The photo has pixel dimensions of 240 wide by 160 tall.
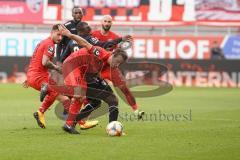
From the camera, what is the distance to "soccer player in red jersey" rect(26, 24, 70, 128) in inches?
555

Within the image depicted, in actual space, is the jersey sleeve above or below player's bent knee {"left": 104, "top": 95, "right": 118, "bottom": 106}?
above

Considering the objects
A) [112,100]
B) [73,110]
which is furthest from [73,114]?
[112,100]

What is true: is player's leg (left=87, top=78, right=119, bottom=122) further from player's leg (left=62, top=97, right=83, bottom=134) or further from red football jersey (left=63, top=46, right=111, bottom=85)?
player's leg (left=62, top=97, right=83, bottom=134)

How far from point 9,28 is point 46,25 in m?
1.80

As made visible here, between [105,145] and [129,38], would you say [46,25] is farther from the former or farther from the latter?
[105,145]

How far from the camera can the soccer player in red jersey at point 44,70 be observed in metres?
14.1

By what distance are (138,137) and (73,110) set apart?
1.27m

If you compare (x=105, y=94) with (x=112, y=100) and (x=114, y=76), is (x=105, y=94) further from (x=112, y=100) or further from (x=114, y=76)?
(x=114, y=76)

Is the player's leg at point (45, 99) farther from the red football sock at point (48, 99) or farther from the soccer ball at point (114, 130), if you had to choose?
the soccer ball at point (114, 130)

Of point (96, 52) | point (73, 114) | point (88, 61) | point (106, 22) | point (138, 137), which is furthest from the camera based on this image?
point (106, 22)

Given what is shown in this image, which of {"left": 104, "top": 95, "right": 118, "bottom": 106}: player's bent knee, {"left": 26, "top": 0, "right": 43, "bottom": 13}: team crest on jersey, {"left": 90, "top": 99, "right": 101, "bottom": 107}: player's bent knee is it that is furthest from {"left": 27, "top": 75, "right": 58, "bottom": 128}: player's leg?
{"left": 26, "top": 0, "right": 43, "bottom": 13}: team crest on jersey

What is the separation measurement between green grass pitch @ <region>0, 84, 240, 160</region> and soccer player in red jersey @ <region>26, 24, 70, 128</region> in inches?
16.6

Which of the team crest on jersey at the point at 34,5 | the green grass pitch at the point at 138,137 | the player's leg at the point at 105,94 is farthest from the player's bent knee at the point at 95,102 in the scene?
the team crest on jersey at the point at 34,5

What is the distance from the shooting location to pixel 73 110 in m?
12.8
